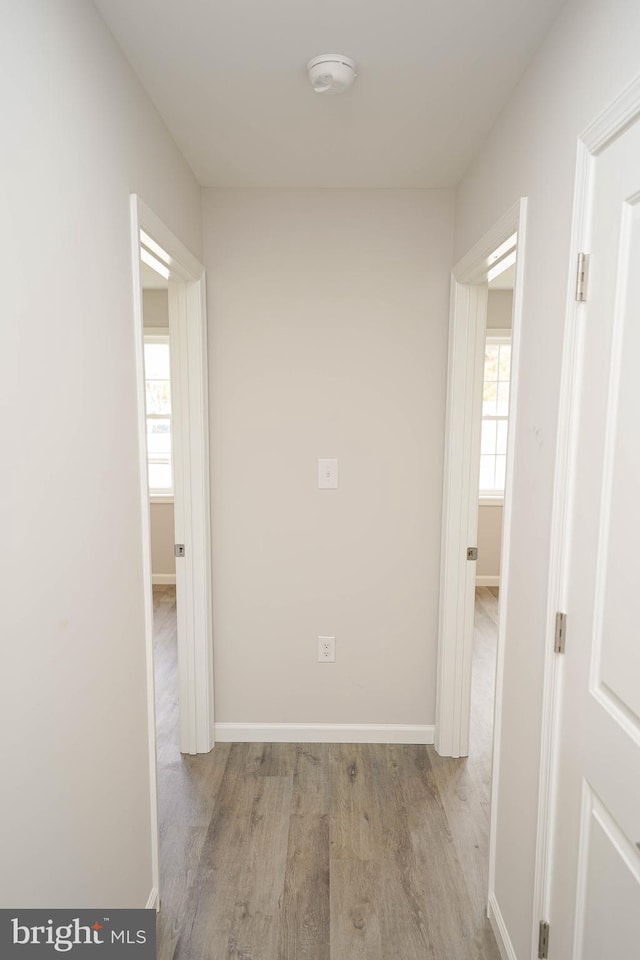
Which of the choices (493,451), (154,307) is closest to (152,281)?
(154,307)

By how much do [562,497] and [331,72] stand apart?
1.28 metres

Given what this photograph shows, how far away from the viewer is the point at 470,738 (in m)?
2.92

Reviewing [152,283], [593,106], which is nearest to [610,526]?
[593,106]

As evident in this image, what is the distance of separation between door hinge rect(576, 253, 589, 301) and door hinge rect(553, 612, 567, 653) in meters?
0.73

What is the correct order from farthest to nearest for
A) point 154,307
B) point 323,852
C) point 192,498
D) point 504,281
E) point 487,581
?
point 487,581
point 154,307
point 504,281
point 192,498
point 323,852

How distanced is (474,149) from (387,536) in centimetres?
162

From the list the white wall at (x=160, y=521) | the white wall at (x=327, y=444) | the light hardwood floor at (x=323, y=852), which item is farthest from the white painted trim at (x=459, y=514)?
the white wall at (x=160, y=521)

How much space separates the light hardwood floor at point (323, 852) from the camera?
1.79 metres

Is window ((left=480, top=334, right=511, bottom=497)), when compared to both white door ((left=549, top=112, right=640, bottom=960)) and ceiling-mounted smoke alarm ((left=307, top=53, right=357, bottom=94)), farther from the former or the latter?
white door ((left=549, top=112, right=640, bottom=960))

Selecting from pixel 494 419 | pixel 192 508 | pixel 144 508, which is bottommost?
pixel 192 508

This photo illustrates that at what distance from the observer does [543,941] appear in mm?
1477

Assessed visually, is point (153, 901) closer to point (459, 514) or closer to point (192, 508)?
point (192, 508)

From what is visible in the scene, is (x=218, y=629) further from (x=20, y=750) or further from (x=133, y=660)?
(x=20, y=750)

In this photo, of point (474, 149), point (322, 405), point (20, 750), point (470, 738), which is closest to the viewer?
point (20, 750)
